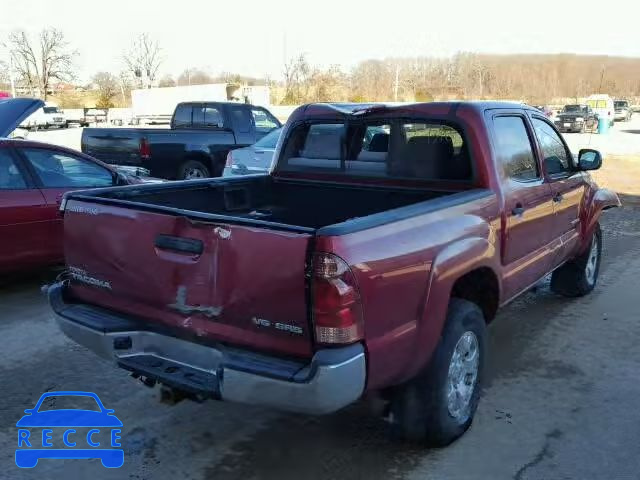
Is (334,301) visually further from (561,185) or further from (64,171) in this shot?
(64,171)

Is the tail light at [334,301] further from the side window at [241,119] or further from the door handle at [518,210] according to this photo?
the side window at [241,119]

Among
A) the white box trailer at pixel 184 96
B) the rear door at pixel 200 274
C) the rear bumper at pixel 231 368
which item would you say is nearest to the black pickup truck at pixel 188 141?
the rear door at pixel 200 274

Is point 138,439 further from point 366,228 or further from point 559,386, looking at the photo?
point 559,386

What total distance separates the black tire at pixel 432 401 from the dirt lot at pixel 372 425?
143mm

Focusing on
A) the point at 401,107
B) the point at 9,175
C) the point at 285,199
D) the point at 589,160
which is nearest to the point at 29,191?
the point at 9,175

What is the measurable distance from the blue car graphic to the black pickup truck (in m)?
8.44

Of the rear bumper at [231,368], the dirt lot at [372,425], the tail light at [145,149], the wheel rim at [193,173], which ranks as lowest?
the dirt lot at [372,425]

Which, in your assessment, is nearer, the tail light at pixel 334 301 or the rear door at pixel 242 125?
the tail light at pixel 334 301

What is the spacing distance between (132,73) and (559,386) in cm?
8172

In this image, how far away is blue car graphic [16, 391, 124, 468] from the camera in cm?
349

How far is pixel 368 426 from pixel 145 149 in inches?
363

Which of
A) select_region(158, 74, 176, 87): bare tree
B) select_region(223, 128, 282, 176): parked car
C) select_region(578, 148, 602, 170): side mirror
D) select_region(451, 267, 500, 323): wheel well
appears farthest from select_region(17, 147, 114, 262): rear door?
select_region(158, 74, 176, 87): bare tree

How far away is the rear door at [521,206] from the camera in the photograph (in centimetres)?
429

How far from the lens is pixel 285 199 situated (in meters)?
5.13
